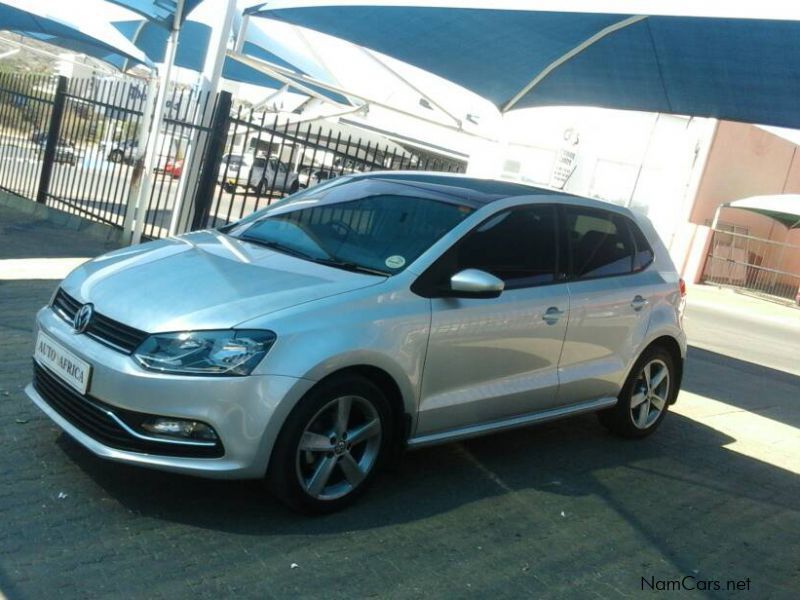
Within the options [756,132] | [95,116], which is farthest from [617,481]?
[756,132]

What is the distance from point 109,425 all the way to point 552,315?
101 inches

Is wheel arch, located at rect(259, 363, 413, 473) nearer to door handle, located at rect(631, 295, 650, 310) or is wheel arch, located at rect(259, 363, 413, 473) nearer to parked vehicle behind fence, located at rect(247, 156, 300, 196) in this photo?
door handle, located at rect(631, 295, 650, 310)

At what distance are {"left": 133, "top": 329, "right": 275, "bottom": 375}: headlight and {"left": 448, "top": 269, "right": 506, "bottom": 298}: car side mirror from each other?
3.71ft

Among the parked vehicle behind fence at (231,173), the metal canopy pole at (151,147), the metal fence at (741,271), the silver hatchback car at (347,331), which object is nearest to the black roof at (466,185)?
the silver hatchback car at (347,331)

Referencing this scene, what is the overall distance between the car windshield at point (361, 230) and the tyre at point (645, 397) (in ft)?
6.38

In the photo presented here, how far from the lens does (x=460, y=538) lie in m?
4.74

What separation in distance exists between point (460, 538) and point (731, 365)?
811 cm

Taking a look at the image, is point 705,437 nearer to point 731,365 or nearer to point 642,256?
point 642,256

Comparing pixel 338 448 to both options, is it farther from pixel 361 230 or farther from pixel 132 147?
pixel 132 147

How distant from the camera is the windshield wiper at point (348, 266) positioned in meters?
4.98

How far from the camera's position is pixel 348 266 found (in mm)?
5043

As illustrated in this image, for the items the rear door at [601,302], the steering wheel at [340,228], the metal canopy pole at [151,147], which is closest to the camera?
the steering wheel at [340,228]

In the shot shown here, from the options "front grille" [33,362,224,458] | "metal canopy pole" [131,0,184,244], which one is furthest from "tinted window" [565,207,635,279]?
"metal canopy pole" [131,0,184,244]

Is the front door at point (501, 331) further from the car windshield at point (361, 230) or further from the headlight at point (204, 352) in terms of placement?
the headlight at point (204, 352)
